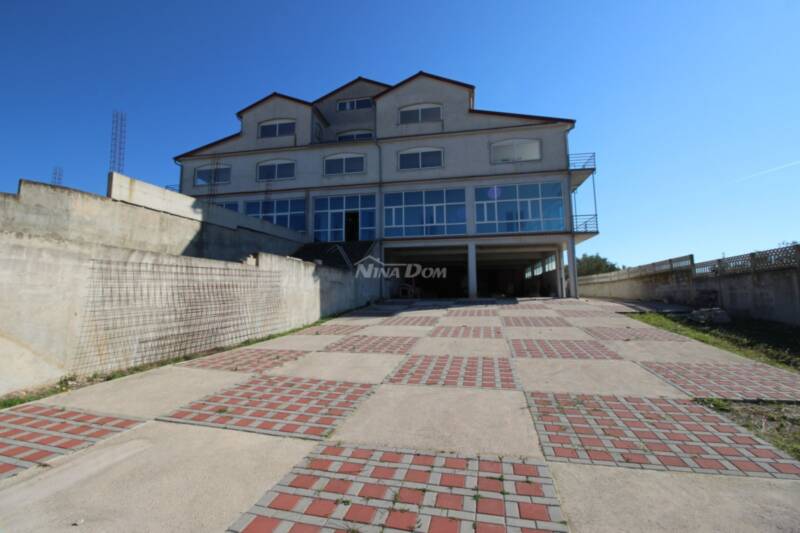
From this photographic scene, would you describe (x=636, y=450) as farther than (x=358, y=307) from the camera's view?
No

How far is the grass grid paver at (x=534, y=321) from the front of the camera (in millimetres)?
10273

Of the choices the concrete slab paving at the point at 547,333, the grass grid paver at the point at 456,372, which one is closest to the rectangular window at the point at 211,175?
the concrete slab paving at the point at 547,333

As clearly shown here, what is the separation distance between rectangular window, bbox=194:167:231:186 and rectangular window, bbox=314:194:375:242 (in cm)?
691

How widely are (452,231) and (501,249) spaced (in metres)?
4.05

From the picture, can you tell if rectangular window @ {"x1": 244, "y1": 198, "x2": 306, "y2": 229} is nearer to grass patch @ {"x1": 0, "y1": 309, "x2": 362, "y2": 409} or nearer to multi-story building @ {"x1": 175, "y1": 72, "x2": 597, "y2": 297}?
multi-story building @ {"x1": 175, "y1": 72, "x2": 597, "y2": 297}

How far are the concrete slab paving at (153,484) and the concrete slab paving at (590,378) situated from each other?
330 centimetres

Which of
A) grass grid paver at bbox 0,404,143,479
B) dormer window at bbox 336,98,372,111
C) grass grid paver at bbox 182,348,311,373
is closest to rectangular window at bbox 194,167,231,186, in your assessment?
dormer window at bbox 336,98,372,111

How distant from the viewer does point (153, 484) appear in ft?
7.89

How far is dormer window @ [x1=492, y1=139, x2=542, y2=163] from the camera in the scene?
21094mm

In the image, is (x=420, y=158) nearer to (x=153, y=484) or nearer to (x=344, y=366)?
(x=344, y=366)

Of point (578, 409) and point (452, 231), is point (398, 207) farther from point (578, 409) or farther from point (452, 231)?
point (578, 409)

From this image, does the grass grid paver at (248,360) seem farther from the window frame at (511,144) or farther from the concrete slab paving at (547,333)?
the window frame at (511,144)

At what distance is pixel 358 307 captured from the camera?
1619 centimetres

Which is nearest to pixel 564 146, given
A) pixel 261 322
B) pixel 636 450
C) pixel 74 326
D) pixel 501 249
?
pixel 501 249
